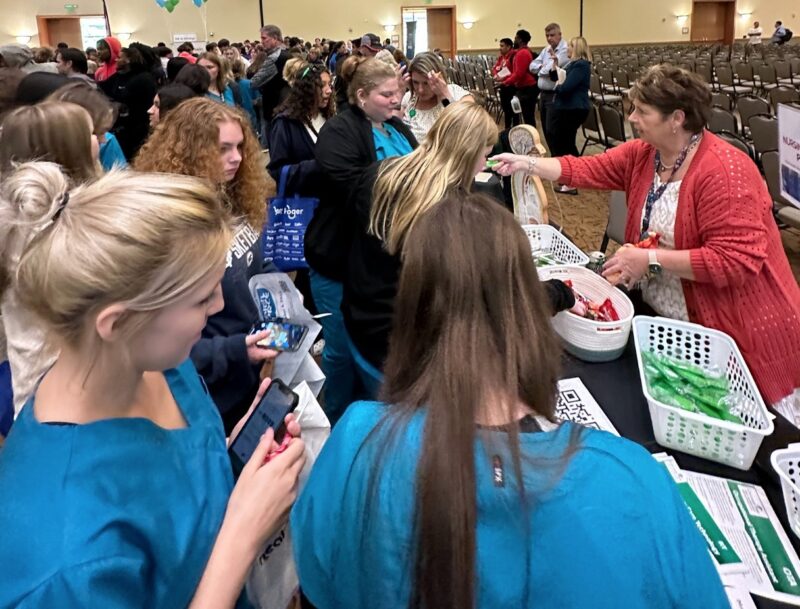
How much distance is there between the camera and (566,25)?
1895cm

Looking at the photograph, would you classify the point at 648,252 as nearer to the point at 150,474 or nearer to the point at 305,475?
the point at 305,475

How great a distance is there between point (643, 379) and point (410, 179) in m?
0.75

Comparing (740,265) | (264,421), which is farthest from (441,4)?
(264,421)

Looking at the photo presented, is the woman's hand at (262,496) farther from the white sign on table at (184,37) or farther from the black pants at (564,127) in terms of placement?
the white sign on table at (184,37)

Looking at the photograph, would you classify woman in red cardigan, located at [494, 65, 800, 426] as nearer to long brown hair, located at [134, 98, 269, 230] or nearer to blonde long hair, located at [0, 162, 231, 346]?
long brown hair, located at [134, 98, 269, 230]

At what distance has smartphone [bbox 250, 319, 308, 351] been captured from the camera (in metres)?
1.51

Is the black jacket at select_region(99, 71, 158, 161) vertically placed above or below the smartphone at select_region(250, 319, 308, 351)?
above

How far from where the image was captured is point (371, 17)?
719 inches

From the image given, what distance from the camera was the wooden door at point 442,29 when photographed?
18656mm

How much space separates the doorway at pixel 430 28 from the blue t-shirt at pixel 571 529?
19.1 metres

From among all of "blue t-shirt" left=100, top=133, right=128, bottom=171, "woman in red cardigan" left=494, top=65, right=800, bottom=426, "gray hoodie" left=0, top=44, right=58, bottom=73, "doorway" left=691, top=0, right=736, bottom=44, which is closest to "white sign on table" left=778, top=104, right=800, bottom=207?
"woman in red cardigan" left=494, top=65, right=800, bottom=426

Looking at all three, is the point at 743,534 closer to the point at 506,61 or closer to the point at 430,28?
the point at 506,61

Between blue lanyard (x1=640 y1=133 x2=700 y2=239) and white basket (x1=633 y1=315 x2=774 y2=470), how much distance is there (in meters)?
0.42

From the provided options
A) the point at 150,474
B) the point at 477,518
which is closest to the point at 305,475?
the point at 150,474
